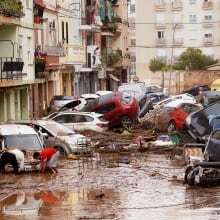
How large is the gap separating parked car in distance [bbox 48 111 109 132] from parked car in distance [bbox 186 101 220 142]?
5453 mm

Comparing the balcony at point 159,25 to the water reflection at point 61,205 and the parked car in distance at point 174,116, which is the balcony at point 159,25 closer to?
the parked car in distance at point 174,116

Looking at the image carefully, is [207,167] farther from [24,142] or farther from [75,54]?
[75,54]

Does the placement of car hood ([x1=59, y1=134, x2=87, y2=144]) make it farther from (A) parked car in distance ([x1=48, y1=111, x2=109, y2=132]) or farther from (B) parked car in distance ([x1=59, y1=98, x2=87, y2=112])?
(B) parked car in distance ([x1=59, y1=98, x2=87, y2=112])

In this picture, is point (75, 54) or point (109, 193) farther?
point (75, 54)

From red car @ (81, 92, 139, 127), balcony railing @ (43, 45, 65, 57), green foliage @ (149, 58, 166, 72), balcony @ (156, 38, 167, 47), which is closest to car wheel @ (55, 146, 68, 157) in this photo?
red car @ (81, 92, 139, 127)

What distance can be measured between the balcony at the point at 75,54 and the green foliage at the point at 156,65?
39.5 m

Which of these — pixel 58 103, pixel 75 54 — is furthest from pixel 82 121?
pixel 75 54

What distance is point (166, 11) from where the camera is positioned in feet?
355

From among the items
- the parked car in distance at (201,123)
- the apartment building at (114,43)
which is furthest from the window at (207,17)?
the parked car in distance at (201,123)

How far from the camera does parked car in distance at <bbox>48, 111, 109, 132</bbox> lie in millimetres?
37438

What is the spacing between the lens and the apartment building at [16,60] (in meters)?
41.2

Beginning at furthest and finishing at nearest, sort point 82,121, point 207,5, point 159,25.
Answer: point 159,25, point 207,5, point 82,121

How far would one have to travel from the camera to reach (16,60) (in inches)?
1753

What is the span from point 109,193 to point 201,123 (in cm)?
1067
